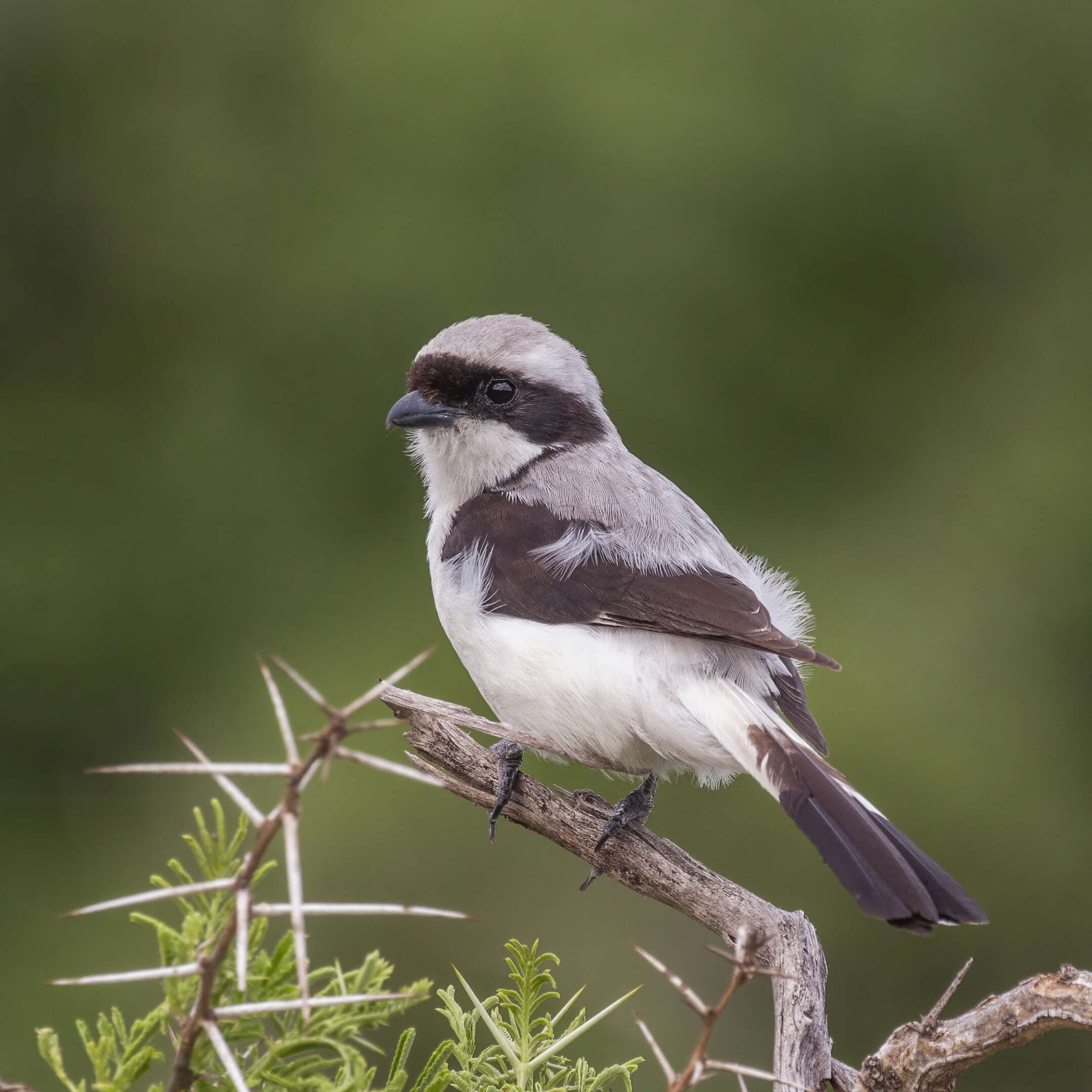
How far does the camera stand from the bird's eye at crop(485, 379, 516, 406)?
3.54m

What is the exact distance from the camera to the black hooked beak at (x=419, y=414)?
11.3ft

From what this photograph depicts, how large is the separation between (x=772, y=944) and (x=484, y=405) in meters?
1.85

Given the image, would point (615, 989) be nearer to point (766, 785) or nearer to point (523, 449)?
point (523, 449)

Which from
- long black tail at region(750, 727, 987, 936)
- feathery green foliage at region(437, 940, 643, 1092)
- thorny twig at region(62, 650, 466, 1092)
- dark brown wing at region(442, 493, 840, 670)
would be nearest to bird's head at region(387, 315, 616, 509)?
dark brown wing at region(442, 493, 840, 670)

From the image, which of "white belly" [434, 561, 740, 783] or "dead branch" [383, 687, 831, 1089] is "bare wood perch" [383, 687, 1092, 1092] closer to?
"dead branch" [383, 687, 831, 1089]

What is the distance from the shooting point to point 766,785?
2379 mm

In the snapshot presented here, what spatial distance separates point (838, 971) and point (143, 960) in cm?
281

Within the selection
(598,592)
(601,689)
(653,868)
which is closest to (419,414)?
(598,592)

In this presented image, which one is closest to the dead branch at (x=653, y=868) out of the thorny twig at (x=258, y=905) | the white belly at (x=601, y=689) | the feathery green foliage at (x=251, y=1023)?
the white belly at (x=601, y=689)

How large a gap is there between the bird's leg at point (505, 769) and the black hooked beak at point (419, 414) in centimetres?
105

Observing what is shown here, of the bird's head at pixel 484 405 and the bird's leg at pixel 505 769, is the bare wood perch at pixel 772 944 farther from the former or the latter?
the bird's head at pixel 484 405

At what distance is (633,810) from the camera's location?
2812 mm

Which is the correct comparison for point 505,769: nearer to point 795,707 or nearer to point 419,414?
point 795,707

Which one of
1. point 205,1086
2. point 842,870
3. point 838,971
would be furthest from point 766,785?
point 838,971
